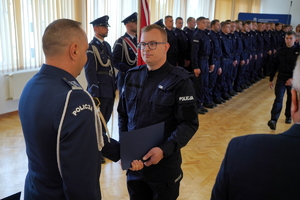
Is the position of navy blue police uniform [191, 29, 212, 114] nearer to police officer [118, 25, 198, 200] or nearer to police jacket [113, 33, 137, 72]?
police jacket [113, 33, 137, 72]

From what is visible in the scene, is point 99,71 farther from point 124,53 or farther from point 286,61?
point 286,61

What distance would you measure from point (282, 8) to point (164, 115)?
14.8 m

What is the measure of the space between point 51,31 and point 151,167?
99 centimetres

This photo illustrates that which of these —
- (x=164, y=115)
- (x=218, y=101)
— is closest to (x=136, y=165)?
(x=164, y=115)

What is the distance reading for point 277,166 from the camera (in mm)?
878

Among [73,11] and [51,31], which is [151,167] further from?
[73,11]

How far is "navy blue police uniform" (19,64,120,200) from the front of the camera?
1132 mm

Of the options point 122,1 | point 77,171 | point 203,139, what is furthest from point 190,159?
point 122,1

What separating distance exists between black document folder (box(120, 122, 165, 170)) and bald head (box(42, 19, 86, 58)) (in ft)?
1.77

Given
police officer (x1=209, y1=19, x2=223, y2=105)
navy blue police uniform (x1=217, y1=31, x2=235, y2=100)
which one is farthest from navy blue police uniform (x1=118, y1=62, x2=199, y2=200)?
navy blue police uniform (x1=217, y1=31, x2=235, y2=100)

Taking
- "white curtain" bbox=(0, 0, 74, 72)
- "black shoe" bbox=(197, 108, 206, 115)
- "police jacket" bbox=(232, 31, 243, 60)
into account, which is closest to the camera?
"white curtain" bbox=(0, 0, 74, 72)

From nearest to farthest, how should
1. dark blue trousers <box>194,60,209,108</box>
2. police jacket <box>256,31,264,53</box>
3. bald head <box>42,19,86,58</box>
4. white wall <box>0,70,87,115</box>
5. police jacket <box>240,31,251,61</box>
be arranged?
1. bald head <box>42,19,86,58</box>
2. white wall <box>0,70,87,115</box>
3. dark blue trousers <box>194,60,209,108</box>
4. police jacket <box>240,31,251,61</box>
5. police jacket <box>256,31,264,53</box>

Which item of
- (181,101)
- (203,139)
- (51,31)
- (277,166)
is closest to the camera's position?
(277,166)

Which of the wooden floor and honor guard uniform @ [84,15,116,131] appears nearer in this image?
the wooden floor
